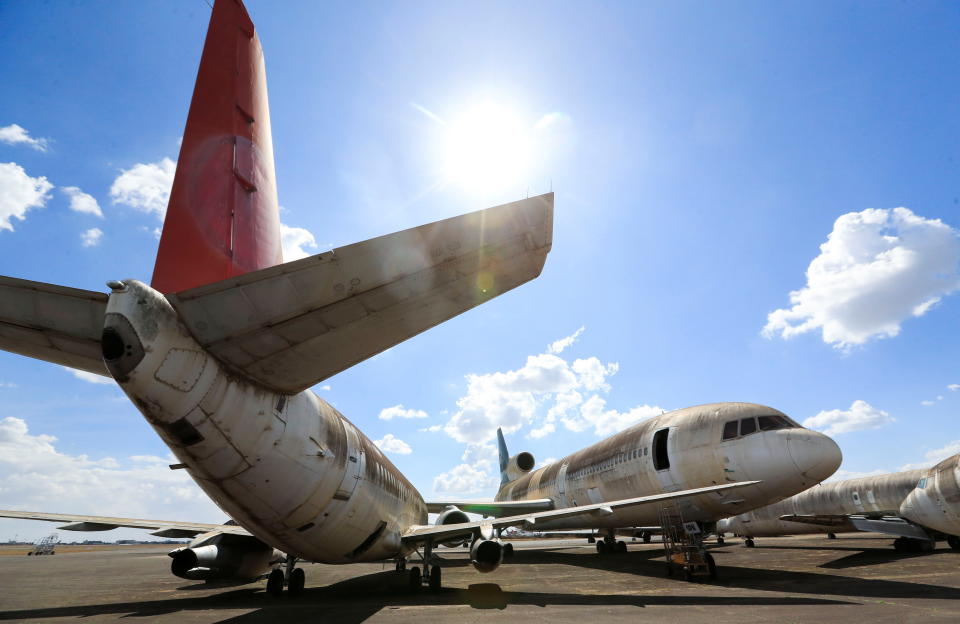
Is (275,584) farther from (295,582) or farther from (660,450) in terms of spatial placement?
(660,450)

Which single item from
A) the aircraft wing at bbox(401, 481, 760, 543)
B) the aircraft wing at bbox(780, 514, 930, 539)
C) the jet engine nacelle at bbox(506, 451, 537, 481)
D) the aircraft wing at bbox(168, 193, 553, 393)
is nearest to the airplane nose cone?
the aircraft wing at bbox(401, 481, 760, 543)

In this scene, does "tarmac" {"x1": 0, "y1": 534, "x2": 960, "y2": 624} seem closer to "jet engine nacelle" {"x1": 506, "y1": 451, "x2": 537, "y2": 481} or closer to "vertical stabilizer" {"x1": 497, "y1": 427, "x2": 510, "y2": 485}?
"jet engine nacelle" {"x1": 506, "y1": 451, "x2": 537, "y2": 481}

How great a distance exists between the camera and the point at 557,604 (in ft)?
31.6

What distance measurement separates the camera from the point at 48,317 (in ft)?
18.0

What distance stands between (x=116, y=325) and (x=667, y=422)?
17401 millimetres

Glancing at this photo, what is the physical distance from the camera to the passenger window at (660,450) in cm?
1700

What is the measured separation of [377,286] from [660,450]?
15.2 metres

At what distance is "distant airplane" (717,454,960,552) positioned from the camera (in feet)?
55.2

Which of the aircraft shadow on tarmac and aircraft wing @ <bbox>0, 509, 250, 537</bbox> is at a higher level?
aircraft wing @ <bbox>0, 509, 250, 537</bbox>

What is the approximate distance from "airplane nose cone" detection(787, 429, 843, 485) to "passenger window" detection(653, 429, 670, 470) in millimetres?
4215

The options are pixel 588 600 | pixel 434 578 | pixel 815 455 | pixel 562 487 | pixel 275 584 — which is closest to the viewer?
pixel 588 600

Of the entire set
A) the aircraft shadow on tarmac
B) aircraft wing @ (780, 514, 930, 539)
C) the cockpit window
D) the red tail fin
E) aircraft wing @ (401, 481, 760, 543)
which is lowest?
aircraft wing @ (780, 514, 930, 539)

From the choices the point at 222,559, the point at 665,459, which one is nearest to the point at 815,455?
the point at 665,459

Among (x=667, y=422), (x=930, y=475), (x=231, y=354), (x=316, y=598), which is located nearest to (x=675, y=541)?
(x=667, y=422)
